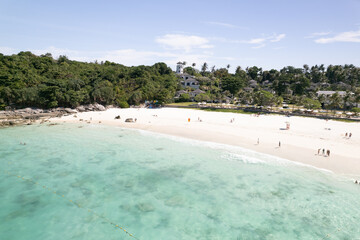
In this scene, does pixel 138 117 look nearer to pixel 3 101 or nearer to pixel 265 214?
pixel 3 101

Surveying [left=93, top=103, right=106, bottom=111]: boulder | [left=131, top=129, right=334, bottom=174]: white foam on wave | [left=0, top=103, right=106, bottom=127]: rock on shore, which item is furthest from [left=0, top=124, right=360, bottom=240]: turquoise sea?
[left=93, top=103, right=106, bottom=111]: boulder

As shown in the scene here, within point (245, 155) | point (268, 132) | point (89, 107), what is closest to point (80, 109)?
point (89, 107)

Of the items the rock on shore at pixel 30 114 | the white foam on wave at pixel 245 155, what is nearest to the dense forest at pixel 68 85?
the rock on shore at pixel 30 114

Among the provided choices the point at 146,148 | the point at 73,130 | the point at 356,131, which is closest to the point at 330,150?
the point at 356,131

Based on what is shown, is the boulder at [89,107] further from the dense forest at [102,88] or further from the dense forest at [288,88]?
the dense forest at [288,88]

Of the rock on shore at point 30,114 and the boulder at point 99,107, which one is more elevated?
the boulder at point 99,107

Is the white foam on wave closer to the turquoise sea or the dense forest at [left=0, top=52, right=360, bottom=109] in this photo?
the turquoise sea

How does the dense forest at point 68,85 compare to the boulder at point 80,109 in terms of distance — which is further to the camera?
the boulder at point 80,109
